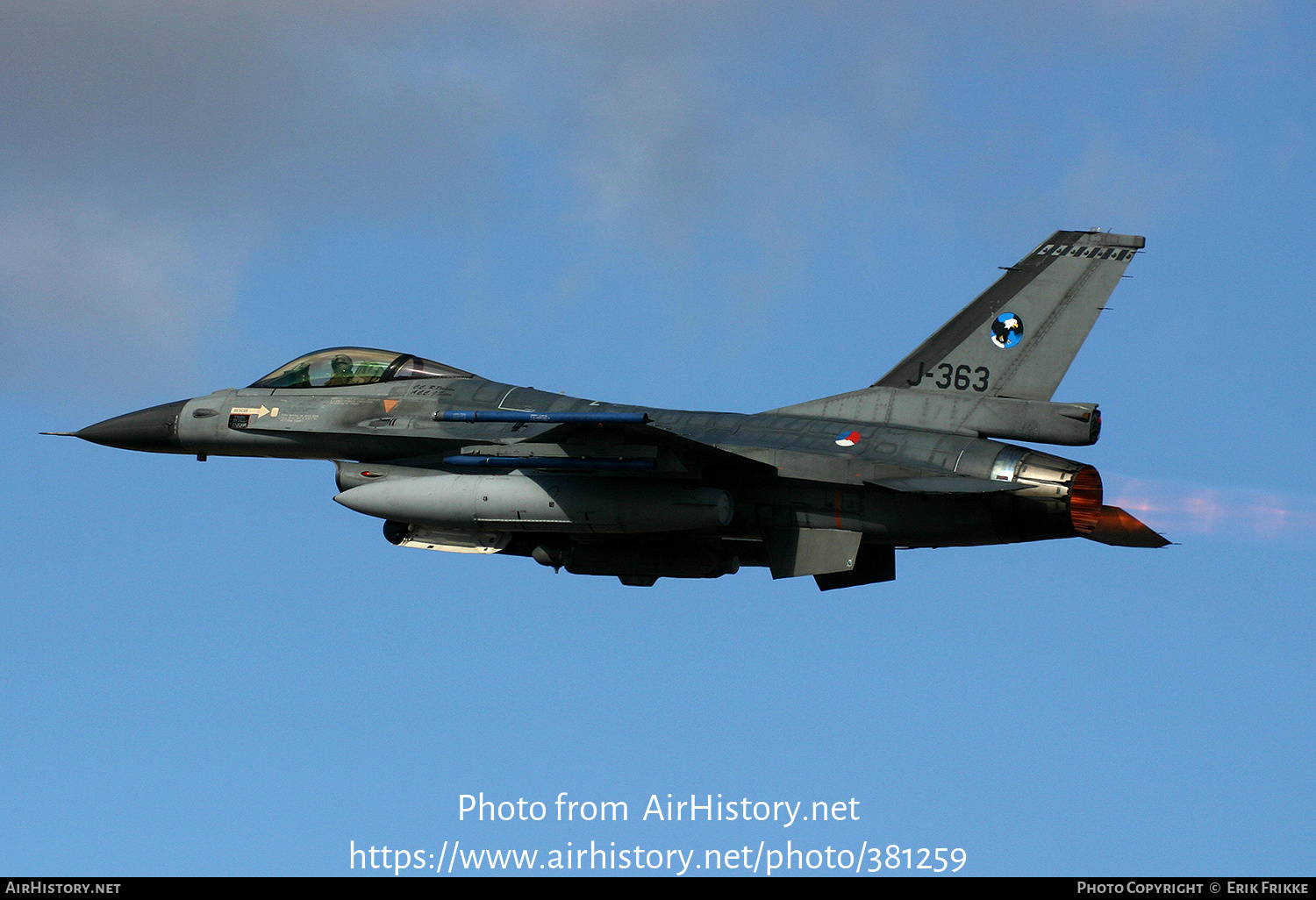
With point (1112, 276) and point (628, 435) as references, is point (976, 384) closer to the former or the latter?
point (1112, 276)

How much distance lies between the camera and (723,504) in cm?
1980

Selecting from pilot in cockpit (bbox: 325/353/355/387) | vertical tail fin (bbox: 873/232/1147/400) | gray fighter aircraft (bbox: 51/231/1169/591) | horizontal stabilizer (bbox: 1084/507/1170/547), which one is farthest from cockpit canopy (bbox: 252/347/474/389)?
horizontal stabilizer (bbox: 1084/507/1170/547)

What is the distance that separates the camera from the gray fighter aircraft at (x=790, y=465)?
19.4 metres

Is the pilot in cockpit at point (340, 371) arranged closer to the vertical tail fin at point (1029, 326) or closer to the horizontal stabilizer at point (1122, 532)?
the vertical tail fin at point (1029, 326)

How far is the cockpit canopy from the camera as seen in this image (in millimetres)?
22656

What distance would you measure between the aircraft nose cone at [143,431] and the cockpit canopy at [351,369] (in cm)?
113

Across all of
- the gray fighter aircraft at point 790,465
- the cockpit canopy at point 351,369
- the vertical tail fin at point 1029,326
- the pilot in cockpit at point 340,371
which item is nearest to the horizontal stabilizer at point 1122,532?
the gray fighter aircraft at point 790,465

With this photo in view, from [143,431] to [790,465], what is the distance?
839 cm

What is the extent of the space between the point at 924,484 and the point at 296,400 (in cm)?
801
